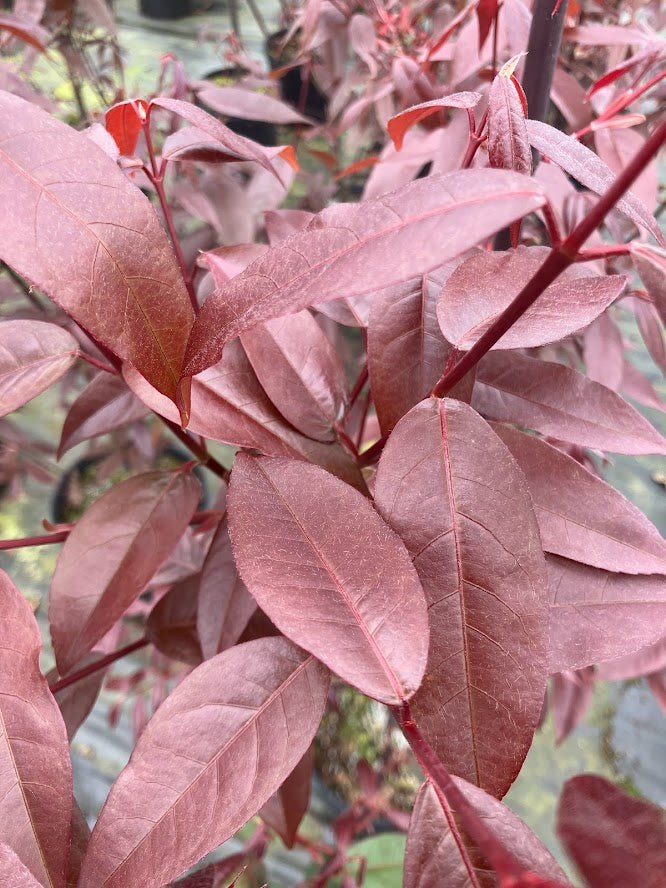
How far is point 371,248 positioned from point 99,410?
0.42 meters

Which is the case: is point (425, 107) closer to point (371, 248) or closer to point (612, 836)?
point (371, 248)

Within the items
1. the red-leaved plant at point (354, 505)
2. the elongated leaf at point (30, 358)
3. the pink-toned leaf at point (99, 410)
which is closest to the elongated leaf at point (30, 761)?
the red-leaved plant at point (354, 505)

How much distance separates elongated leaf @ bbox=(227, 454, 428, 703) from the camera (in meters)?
0.29

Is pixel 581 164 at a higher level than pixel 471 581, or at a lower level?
A: higher

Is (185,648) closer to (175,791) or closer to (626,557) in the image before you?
(175,791)

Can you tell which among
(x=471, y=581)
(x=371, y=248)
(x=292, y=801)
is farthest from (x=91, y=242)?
(x=292, y=801)

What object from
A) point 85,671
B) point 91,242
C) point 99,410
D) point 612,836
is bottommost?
point 85,671

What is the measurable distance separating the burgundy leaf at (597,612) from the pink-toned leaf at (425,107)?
0.89ft

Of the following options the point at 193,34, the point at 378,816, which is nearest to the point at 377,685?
the point at 378,816

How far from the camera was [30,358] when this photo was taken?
0.42 m

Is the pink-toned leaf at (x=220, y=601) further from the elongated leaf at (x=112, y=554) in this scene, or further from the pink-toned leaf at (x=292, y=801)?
the pink-toned leaf at (x=292, y=801)

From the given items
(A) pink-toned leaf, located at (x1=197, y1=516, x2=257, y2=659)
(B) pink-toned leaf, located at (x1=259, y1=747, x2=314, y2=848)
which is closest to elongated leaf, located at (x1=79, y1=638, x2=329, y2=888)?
(A) pink-toned leaf, located at (x1=197, y1=516, x2=257, y2=659)

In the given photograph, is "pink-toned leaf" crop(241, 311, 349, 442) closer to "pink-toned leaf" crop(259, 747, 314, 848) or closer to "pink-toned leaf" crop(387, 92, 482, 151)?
"pink-toned leaf" crop(387, 92, 482, 151)

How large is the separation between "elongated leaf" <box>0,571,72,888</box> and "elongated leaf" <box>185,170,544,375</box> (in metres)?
0.18
